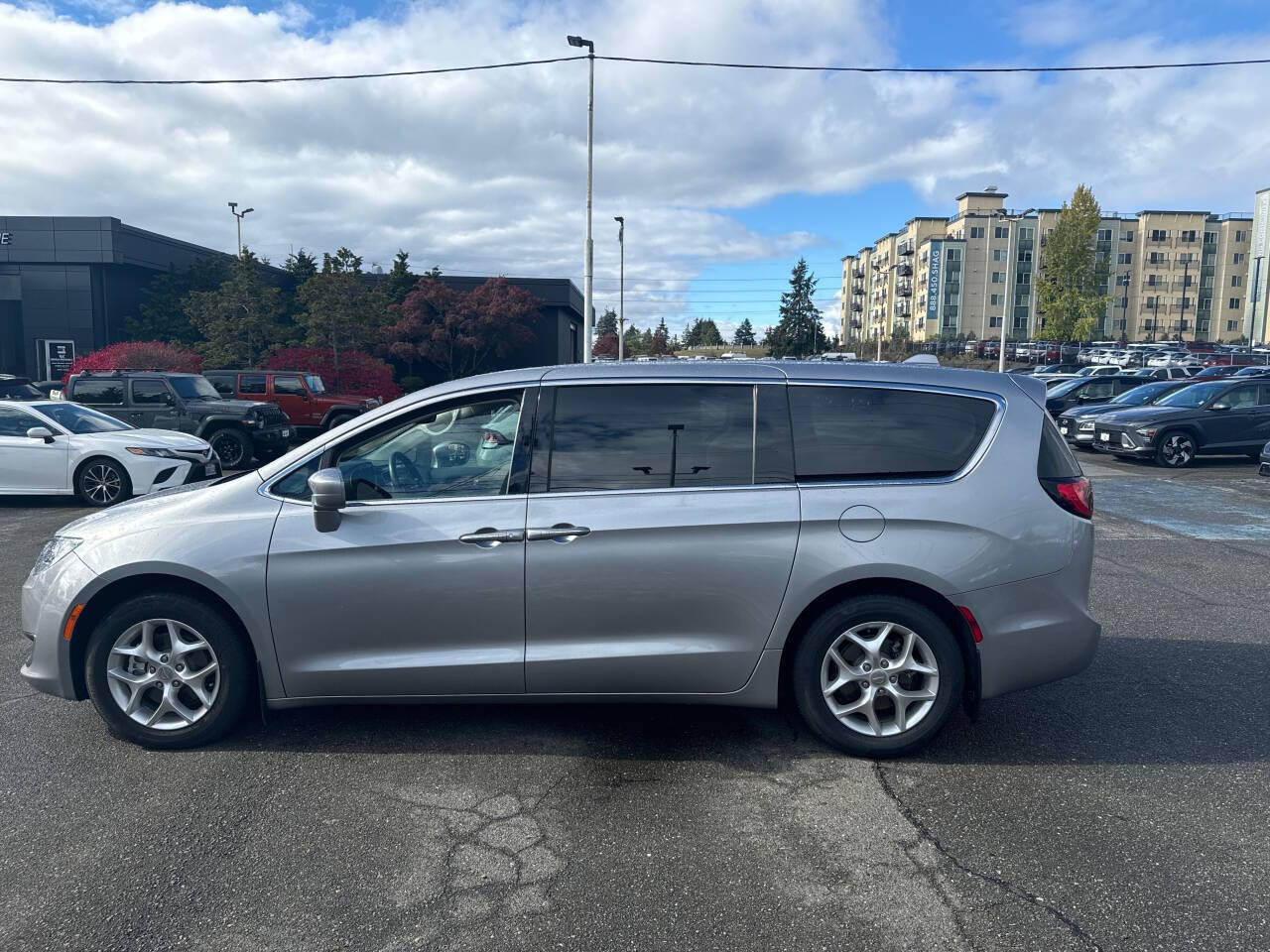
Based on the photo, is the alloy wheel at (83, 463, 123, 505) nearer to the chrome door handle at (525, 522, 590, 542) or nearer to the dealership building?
the chrome door handle at (525, 522, 590, 542)

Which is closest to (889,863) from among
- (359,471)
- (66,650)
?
(359,471)

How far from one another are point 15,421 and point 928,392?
480 inches

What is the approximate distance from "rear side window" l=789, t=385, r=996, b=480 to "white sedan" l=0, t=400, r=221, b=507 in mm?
→ 10169

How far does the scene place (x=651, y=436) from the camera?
440cm

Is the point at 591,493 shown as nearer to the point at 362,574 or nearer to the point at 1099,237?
the point at 362,574

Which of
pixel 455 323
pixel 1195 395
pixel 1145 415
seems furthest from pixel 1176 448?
pixel 455 323

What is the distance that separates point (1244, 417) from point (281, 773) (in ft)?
61.9

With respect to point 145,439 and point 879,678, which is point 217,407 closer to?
point 145,439

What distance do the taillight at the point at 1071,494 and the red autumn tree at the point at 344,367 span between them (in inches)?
1138

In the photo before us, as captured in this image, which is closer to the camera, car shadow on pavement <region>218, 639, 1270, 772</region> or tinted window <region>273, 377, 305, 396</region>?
car shadow on pavement <region>218, 639, 1270, 772</region>

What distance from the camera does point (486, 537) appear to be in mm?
4242

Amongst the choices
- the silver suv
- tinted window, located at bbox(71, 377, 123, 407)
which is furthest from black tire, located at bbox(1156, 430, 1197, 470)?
tinted window, located at bbox(71, 377, 123, 407)

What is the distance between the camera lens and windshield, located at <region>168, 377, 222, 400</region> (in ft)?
57.1

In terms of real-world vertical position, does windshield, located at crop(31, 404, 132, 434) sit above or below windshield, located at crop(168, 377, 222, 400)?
below
